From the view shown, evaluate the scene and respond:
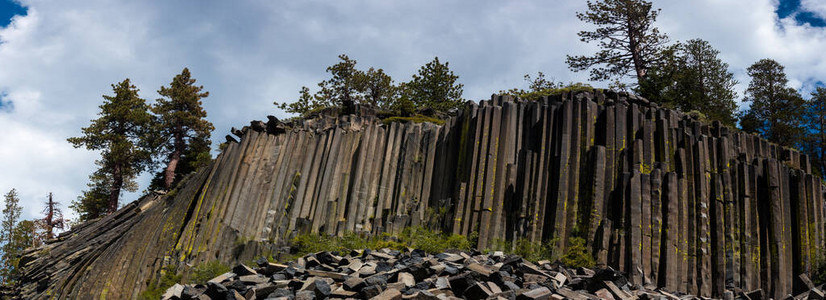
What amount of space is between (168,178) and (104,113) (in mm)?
6542

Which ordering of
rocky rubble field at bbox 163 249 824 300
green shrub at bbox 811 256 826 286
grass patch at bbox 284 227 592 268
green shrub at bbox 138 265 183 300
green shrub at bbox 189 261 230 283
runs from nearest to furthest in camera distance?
rocky rubble field at bbox 163 249 824 300 → grass patch at bbox 284 227 592 268 → green shrub at bbox 811 256 826 286 → green shrub at bbox 189 261 230 283 → green shrub at bbox 138 265 183 300

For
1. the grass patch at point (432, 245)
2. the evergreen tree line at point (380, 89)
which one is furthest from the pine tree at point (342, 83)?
the grass patch at point (432, 245)

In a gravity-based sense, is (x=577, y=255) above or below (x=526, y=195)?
below

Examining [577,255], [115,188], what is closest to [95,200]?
[115,188]

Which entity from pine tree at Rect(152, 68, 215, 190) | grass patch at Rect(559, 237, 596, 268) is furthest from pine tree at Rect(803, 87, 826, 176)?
pine tree at Rect(152, 68, 215, 190)

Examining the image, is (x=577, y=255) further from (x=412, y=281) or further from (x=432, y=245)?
(x=412, y=281)

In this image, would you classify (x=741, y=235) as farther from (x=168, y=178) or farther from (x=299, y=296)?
(x=168, y=178)

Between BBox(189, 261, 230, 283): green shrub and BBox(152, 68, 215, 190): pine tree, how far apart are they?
20547mm

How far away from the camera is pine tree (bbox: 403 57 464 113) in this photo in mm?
32656

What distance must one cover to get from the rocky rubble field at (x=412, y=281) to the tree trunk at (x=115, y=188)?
26600 mm

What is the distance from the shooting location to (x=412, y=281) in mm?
9195

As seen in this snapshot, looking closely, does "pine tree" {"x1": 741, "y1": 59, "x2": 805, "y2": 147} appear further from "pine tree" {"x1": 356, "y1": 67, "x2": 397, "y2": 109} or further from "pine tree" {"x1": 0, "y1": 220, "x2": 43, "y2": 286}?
"pine tree" {"x1": 0, "y1": 220, "x2": 43, "y2": 286}

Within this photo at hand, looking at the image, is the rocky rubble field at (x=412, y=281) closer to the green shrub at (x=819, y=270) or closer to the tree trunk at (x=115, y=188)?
the green shrub at (x=819, y=270)

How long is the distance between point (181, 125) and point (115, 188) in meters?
5.16
